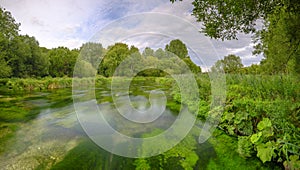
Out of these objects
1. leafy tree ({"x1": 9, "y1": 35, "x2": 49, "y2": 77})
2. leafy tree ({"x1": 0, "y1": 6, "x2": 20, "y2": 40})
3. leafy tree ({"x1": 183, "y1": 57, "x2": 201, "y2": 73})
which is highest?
leafy tree ({"x1": 0, "y1": 6, "x2": 20, "y2": 40})

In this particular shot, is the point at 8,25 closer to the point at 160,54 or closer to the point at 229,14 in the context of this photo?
the point at 160,54


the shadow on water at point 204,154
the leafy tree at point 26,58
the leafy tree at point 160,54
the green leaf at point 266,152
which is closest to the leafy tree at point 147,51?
the leafy tree at point 160,54

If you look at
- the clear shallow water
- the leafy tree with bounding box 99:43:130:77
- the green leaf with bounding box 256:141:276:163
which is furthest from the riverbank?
the leafy tree with bounding box 99:43:130:77

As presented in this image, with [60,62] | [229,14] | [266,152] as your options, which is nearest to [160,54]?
[229,14]

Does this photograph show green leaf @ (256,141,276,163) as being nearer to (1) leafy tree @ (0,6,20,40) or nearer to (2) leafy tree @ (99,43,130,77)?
(2) leafy tree @ (99,43,130,77)

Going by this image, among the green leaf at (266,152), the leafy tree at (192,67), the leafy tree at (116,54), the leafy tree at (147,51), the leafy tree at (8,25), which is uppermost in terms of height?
the leafy tree at (8,25)

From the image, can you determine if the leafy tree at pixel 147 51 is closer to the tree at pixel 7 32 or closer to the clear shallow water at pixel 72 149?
the clear shallow water at pixel 72 149

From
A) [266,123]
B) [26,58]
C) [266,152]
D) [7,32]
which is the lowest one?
→ [266,152]

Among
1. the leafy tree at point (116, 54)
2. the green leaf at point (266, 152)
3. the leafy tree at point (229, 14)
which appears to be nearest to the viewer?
the green leaf at point (266, 152)

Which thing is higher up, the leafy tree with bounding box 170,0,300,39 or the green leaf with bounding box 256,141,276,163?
the leafy tree with bounding box 170,0,300,39

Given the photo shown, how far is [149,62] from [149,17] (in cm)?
356

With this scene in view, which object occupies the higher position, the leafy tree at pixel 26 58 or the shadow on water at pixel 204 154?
the leafy tree at pixel 26 58

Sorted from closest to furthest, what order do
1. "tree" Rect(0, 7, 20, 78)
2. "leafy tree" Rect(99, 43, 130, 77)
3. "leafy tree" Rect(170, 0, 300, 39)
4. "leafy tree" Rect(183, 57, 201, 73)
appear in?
"leafy tree" Rect(170, 0, 300, 39) < "leafy tree" Rect(99, 43, 130, 77) < "leafy tree" Rect(183, 57, 201, 73) < "tree" Rect(0, 7, 20, 78)

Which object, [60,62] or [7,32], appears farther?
[60,62]
